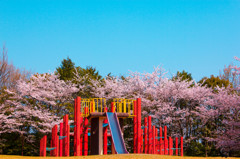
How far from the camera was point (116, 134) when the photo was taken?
15898mm

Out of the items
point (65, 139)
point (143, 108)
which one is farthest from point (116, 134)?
point (143, 108)

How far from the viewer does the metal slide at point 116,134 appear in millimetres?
15161

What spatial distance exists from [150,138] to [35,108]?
11297 mm

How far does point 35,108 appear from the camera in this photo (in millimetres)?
26375

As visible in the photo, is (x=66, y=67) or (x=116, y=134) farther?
(x=66, y=67)

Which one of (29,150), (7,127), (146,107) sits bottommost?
(29,150)

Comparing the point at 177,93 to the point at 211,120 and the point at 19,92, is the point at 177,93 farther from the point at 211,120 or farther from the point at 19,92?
the point at 19,92

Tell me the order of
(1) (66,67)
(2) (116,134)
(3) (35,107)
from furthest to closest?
(1) (66,67), (3) (35,107), (2) (116,134)

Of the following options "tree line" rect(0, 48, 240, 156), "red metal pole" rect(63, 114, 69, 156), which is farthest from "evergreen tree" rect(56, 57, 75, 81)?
"red metal pole" rect(63, 114, 69, 156)

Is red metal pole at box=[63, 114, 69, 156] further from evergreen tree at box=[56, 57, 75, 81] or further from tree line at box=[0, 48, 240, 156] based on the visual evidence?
evergreen tree at box=[56, 57, 75, 81]

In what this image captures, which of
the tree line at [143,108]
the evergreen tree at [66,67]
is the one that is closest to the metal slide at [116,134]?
the tree line at [143,108]

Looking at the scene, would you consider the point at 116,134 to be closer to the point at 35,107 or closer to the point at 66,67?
the point at 35,107

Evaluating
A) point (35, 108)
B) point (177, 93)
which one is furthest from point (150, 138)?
point (35, 108)

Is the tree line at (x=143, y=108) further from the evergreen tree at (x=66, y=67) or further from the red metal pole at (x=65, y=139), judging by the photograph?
the red metal pole at (x=65, y=139)
